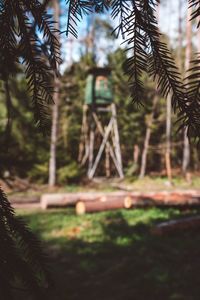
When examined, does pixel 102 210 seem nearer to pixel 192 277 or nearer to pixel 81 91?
pixel 192 277

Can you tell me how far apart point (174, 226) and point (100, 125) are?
12.0 meters

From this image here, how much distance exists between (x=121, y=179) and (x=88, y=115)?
13.6 feet

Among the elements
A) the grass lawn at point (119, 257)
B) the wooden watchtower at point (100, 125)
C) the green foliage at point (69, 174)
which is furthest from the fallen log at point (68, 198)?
the wooden watchtower at point (100, 125)

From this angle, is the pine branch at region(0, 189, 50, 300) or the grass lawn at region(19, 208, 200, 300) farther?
the grass lawn at region(19, 208, 200, 300)

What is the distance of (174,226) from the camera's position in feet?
26.3

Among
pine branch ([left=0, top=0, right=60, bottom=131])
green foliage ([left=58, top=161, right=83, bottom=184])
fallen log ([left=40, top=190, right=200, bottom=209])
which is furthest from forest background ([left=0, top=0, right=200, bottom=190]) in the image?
pine branch ([left=0, top=0, right=60, bottom=131])

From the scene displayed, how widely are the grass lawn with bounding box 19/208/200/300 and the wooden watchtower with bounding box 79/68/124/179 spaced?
8863mm

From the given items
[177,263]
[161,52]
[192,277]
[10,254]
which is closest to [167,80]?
[161,52]

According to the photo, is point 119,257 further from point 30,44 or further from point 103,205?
point 30,44

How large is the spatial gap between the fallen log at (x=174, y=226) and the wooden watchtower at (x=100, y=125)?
998 cm

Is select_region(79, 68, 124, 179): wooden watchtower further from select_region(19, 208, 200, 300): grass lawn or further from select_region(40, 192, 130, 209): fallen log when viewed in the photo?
select_region(19, 208, 200, 300): grass lawn

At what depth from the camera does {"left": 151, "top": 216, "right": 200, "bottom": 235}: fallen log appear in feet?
25.7

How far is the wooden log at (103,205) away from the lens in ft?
34.3

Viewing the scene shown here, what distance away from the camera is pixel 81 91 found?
20266 millimetres
